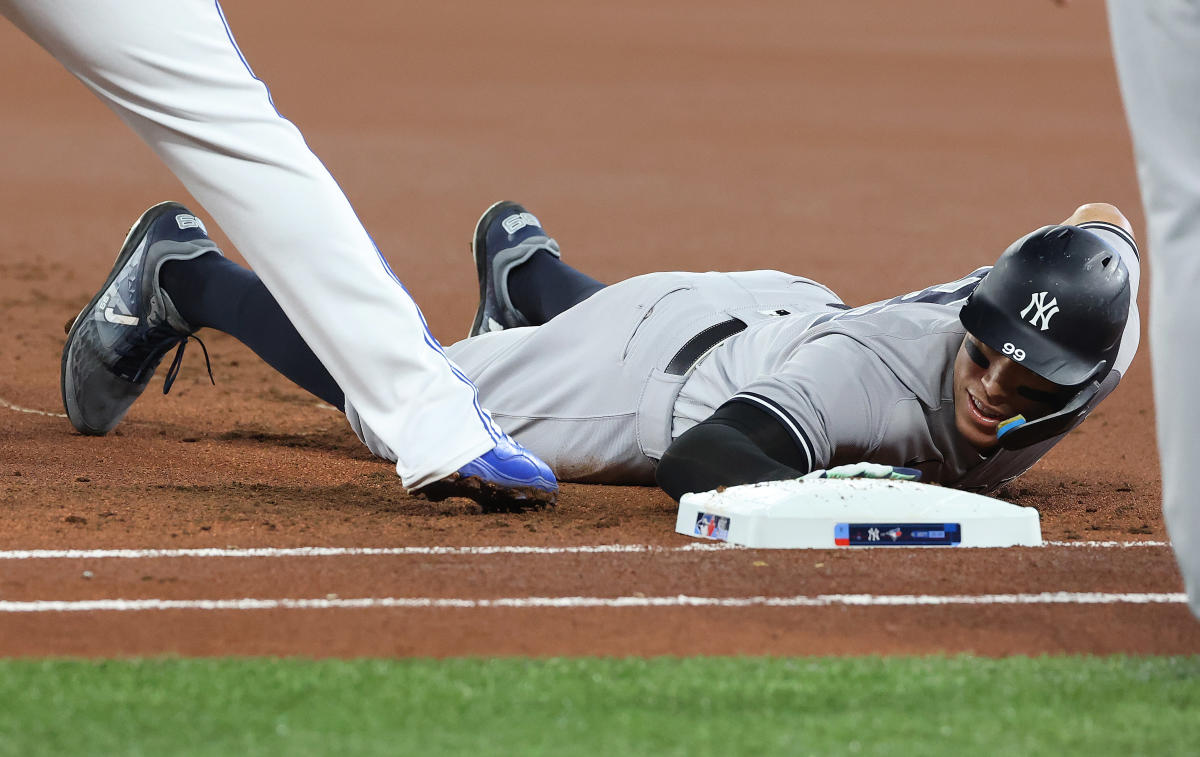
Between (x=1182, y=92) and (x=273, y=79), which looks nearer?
(x=1182, y=92)

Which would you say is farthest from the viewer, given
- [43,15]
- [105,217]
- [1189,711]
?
[105,217]

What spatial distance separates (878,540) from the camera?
9.93 ft

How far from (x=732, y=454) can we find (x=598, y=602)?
0.71m

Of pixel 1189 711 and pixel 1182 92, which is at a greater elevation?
pixel 1182 92

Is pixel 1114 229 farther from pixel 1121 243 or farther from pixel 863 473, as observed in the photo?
pixel 863 473

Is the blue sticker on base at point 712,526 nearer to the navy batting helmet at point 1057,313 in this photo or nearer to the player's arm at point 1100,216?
the navy batting helmet at point 1057,313

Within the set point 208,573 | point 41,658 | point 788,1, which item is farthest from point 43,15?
point 788,1

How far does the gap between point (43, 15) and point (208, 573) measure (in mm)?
1137

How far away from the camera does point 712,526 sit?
10.2ft

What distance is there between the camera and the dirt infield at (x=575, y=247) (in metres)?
2.51

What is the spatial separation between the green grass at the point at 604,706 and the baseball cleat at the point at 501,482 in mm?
971

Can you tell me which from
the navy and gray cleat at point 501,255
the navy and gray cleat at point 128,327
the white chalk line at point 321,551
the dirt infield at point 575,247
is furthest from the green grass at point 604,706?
the navy and gray cleat at point 501,255

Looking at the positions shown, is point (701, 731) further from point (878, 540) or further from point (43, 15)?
point (43, 15)

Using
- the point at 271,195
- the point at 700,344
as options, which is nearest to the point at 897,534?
the point at 700,344
